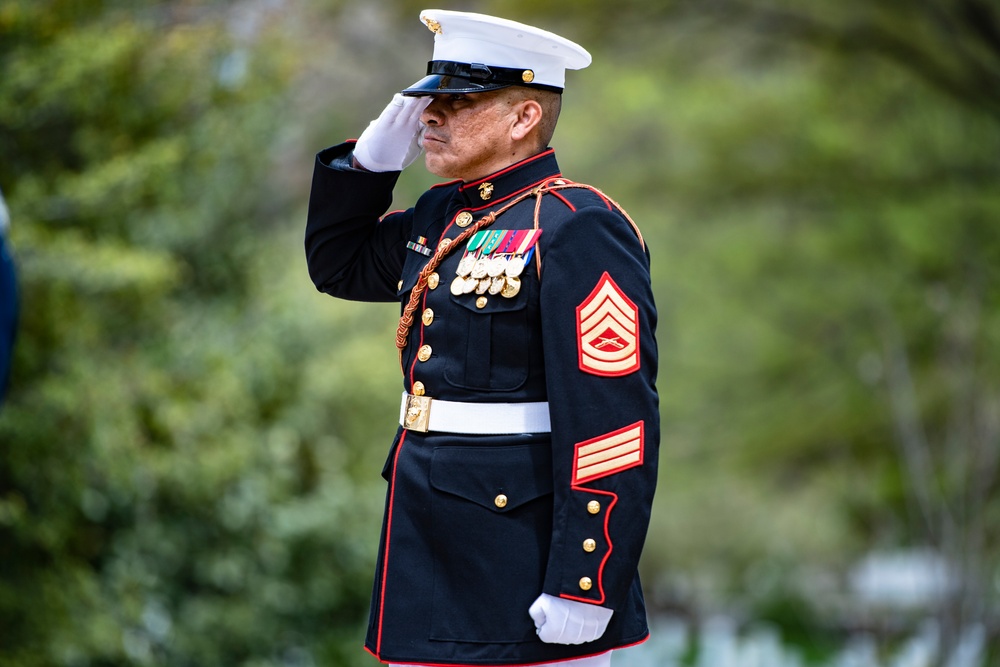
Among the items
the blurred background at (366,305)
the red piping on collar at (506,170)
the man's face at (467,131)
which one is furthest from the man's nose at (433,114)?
the blurred background at (366,305)

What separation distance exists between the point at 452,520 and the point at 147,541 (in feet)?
10.6

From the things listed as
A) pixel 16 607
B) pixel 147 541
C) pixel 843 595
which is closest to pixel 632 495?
pixel 16 607

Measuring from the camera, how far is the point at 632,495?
182 cm

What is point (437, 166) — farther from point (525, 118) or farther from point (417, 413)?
point (417, 413)

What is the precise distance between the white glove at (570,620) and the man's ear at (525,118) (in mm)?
737

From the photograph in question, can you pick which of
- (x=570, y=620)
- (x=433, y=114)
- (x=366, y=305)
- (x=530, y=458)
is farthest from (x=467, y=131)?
(x=366, y=305)

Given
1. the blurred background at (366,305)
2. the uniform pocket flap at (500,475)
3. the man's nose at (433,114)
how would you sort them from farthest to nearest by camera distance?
the blurred background at (366,305)
the man's nose at (433,114)
the uniform pocket flap at (500,475)

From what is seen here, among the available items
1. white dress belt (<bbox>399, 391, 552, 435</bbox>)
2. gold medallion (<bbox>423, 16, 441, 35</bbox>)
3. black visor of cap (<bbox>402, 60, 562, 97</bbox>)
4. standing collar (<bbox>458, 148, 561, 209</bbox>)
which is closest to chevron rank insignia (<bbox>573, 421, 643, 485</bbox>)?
white dress belt (<bbox>399, 391, 552, 435</bbox>)

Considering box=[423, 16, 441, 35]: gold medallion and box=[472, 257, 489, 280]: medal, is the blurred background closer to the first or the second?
box=[423, 16, 441, 35]: gold medallion

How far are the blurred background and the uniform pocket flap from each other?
2332 millimetres

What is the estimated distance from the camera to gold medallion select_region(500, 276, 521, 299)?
188cm

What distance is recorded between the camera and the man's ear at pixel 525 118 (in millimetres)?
1975

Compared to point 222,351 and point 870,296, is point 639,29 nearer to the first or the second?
point 870,296

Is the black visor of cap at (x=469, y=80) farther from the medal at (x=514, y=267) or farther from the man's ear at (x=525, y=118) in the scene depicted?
the medal at (x=514, y=267)
